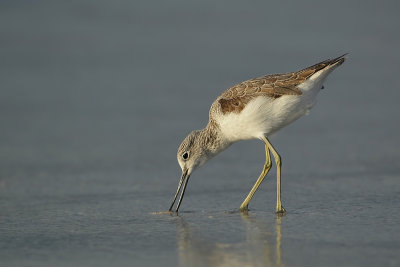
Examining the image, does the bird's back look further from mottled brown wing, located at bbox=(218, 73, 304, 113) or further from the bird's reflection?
the bird's reflection

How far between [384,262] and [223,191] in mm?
3750

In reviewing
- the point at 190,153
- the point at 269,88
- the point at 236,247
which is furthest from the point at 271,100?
the point at 236,247

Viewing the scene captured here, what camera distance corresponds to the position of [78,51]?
15.4 meters

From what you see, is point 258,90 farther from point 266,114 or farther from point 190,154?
point 190,154

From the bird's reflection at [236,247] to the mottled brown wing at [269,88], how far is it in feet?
5.78

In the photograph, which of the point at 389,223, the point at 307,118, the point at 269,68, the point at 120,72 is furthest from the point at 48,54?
the point at 389,223

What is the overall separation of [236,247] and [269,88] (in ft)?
9.07

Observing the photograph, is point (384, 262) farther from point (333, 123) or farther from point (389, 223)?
point (333, 123)

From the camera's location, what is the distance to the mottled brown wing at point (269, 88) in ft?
28.0

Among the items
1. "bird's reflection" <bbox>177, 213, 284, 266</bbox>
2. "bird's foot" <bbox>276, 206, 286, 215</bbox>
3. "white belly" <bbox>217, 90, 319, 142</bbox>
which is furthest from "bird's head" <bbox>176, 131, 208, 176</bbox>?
"bird's reflection" <bbox>177, 213, 284, 266</bbox>

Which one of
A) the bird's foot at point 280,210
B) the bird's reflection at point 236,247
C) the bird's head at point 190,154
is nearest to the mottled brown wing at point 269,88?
the bird's head at point 190,154

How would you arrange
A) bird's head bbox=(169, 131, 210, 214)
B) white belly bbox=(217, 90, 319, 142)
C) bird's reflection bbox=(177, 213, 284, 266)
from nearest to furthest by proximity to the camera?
bird's reflection bbox=(177, 213, 284, 266) → white belly bbox=(217, 90, 319, 142) → bird's head bbox=(169, 131, 210, 214)

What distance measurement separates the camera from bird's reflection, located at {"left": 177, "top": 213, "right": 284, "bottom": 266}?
19.7 feet

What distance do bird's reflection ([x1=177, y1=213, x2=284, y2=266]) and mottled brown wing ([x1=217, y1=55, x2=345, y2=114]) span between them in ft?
5.78
